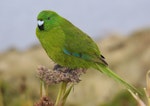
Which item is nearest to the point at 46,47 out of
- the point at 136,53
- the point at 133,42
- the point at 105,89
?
the point at 105,89

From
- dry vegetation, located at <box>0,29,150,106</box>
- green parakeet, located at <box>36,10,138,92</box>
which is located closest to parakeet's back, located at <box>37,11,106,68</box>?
green parakeet, located at <box>36,10,138,92</box>

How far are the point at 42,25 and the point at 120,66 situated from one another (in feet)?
102

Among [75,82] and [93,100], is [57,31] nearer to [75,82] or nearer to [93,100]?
[75,82]

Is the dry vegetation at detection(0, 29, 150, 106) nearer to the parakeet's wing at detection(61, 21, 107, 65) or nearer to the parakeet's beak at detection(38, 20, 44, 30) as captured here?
the parakeet's wing at detection(61, 21, 107, 65)

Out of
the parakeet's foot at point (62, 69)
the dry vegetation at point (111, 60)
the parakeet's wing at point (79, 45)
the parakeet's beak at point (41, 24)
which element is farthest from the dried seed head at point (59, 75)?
the dry vegetation at point (111, 60)

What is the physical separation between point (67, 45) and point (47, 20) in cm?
29

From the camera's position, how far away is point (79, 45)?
5.74 metres

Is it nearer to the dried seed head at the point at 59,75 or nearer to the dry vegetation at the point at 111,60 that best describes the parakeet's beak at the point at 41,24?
the dried seed head at the point at 59,75

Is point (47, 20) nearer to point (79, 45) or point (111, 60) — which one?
point (79, 45)

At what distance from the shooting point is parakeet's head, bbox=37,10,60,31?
18.0 feet

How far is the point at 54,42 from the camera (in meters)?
5.65

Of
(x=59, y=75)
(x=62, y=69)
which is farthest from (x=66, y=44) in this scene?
(x=59, y=75)

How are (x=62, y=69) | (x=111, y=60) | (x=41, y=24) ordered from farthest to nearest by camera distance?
(x=111, y=60), (x=62, y=69), (x=41, y=24)

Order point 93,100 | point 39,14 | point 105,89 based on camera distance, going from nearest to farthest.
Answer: point 39,14 < point 93,100 < point 105,89
